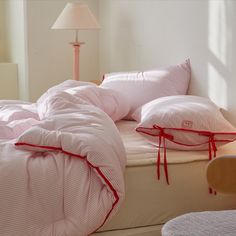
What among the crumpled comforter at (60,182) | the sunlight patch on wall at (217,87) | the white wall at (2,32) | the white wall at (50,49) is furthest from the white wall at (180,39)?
the white wall at (2,32)

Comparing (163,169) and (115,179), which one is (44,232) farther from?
(163,169)

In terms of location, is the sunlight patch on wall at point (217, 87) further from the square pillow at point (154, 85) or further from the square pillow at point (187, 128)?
the square pillow at point (187, 128)

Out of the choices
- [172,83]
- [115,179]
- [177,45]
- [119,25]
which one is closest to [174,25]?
[177,45]

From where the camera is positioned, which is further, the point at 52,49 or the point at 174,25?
the point at 52,49

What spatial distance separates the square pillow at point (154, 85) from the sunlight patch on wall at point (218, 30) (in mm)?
264

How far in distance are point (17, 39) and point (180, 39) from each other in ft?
6.16

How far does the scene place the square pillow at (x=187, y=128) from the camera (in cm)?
201

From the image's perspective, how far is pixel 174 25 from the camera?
2.92 m

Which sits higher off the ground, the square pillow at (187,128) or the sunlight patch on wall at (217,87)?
the sunlight patch on wall at (217,87)

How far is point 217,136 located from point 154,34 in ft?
4.35

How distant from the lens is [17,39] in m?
4.28

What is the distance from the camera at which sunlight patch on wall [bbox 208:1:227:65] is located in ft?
7.91

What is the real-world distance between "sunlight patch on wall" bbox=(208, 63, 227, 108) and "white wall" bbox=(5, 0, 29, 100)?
78.2 inches

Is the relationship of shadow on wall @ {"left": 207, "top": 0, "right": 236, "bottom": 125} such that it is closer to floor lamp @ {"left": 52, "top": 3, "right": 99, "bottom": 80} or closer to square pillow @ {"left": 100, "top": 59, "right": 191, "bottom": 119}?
square pillow @ {"left": 100, "top": 59, "right": 191, "bottom": 119}
